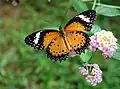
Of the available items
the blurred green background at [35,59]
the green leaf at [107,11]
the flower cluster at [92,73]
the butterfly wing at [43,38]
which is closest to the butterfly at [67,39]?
the butterfly wing at [43,38]

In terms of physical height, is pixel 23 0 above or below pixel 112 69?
above

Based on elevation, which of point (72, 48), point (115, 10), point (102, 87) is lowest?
point (102, 87)

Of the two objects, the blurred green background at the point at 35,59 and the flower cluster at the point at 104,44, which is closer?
the flower cluster at the point at 104,44

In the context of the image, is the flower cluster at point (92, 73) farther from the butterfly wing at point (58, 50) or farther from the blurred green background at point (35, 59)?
the blurred green background at point (35, 59)

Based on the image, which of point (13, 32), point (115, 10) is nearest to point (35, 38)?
point (115, 10)

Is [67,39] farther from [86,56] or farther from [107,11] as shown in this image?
[107,11]

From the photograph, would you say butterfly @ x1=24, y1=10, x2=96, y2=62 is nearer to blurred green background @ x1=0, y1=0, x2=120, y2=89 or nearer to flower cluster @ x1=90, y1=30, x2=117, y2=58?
flower cluster @ x1=90, y1=30, x2=117, y2=58

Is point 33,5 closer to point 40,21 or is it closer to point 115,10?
point 40,21
